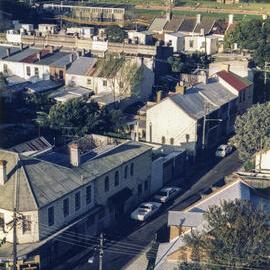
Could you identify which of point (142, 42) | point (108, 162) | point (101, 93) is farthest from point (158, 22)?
point (108, 162)

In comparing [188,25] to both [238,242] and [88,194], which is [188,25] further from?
[238,242]

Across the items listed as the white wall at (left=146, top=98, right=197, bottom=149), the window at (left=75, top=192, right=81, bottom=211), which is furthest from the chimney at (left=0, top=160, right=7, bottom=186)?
the white wall at (left=146, top=98, right=197, bottom=149)

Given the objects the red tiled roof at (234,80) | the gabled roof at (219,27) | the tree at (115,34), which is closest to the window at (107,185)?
the red tiled roof at (234,80)

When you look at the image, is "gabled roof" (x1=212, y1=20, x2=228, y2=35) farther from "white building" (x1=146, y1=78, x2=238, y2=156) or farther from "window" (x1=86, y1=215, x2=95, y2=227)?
"window" (x1=86, y1=215, x2=95, y2=227)

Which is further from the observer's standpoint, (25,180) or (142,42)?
(142,42)

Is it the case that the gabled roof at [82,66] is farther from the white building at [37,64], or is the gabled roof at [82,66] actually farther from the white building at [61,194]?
the white building at [61,194]

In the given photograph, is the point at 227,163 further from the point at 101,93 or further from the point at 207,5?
the point at 207,5
